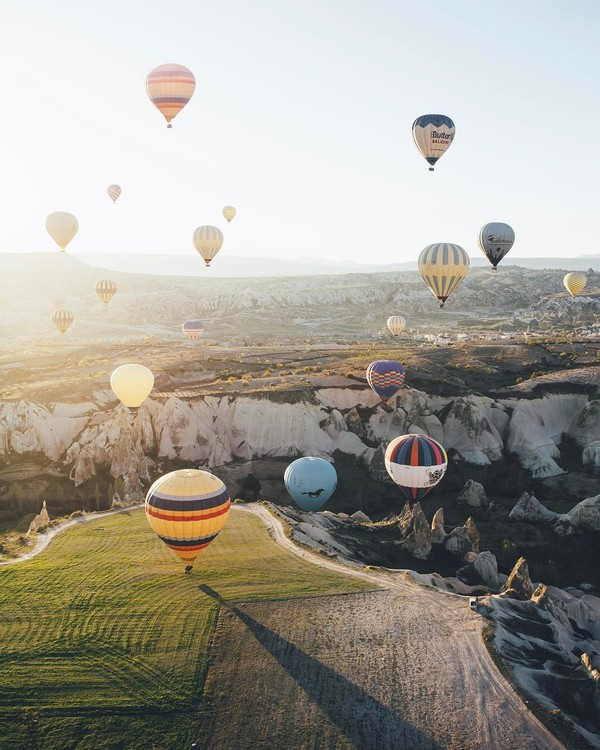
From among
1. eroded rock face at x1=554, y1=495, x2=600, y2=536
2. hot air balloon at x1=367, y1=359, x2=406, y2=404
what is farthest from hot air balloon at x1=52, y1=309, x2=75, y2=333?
eroded rock face at x1=554, y1=495, x2=600, y2=536

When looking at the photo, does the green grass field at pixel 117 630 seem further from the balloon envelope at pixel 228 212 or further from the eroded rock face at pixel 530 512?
the balloon envelope at pixel 228 212

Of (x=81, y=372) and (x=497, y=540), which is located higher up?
(x=81, y=372)

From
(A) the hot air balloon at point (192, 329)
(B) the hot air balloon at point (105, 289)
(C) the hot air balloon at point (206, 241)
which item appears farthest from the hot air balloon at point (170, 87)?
(A) the hot air balloon at point (192, 329)

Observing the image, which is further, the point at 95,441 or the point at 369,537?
the point at 95,441

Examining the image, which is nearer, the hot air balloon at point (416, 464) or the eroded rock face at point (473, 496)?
the hot air balloon at point (416, 464)

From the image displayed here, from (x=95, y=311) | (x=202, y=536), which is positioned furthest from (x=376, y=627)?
(x=95, y=311)

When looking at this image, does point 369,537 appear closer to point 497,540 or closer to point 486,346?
point 497,540

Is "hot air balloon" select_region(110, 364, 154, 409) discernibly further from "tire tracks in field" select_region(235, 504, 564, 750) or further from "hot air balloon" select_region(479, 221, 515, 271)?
"hot air balloon" select_region(479, 221, 515, 271)
